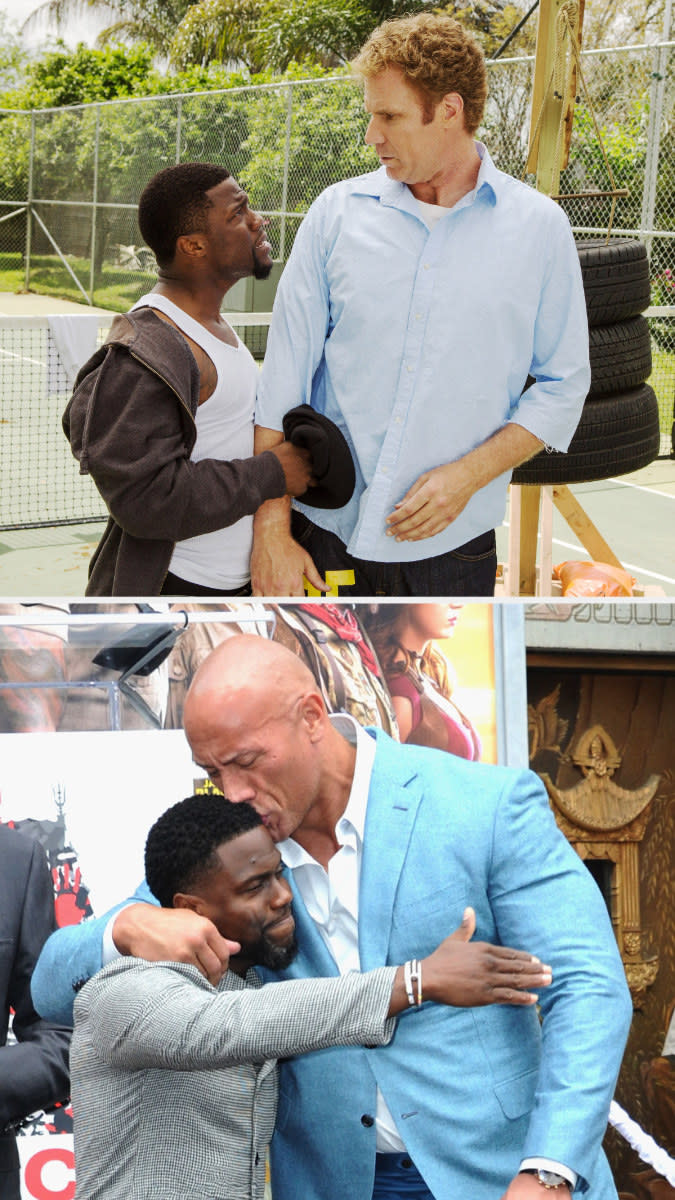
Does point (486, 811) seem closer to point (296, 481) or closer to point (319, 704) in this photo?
point (319, 704)

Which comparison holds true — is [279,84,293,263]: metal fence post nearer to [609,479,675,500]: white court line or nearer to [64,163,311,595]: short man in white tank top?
[609,479,675,500]: white court line

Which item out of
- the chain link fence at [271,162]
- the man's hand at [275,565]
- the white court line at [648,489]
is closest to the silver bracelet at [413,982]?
the man's hand at [275,565]

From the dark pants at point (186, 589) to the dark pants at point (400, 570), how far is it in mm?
221

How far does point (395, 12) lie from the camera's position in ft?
82.9

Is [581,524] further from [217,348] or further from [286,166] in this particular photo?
[286,166]

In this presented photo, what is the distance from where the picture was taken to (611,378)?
432cm

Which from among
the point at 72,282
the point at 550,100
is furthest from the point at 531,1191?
the point at 72,282

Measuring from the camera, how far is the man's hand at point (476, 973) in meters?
1.77

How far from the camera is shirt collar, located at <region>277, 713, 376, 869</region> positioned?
194cm

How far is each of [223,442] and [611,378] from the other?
6.35 ft

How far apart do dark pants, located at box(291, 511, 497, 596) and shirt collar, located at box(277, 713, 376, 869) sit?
2.99 ft

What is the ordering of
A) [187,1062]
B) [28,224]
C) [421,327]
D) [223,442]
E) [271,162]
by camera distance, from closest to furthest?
[187,1062] < [421,327] < [223,442] < [271,162] < [28,224]

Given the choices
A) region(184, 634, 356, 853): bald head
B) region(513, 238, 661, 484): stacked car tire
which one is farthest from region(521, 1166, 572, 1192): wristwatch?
region(513, 238, 661, 484): stacked car tire

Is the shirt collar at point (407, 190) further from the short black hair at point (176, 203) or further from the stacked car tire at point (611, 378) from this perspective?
Answer: the stacked car tire at point (611, 378)
